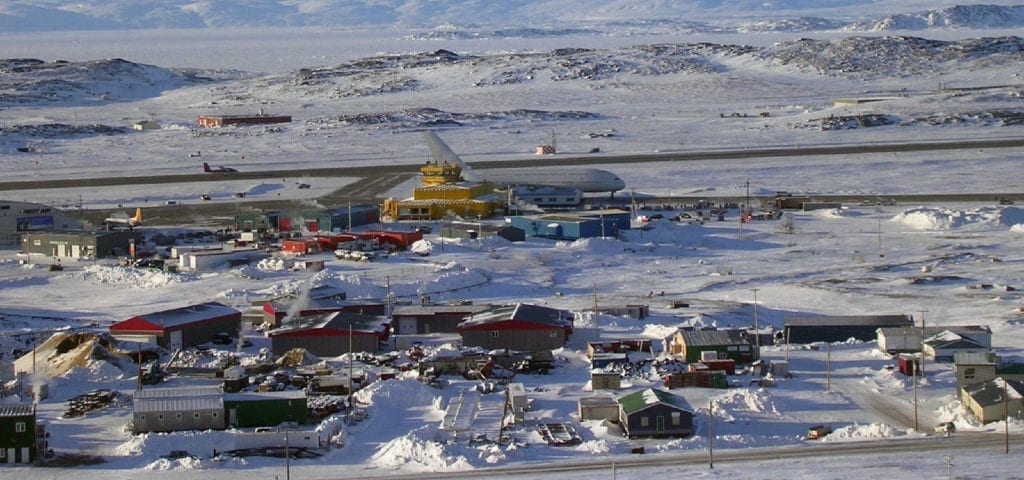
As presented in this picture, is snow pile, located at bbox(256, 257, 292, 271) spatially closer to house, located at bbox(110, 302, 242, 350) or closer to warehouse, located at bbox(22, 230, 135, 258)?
warehouse, located at bbox(22, 230, 135, 258)

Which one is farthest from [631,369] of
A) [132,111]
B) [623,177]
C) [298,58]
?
[298,58]

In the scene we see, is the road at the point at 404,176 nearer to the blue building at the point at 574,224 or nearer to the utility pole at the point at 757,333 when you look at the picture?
the blue building at the point at 574,224

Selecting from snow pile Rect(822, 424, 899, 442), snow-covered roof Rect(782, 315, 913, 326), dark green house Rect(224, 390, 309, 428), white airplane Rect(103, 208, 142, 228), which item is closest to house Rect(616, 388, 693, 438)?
snow pile Rect(822, 424, 899, 442)

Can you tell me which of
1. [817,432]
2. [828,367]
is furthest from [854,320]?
[817,432]

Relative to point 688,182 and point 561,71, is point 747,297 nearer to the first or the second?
point 688,182

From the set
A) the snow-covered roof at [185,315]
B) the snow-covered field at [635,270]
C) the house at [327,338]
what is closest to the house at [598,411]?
the snow-covered field at [635,270]
